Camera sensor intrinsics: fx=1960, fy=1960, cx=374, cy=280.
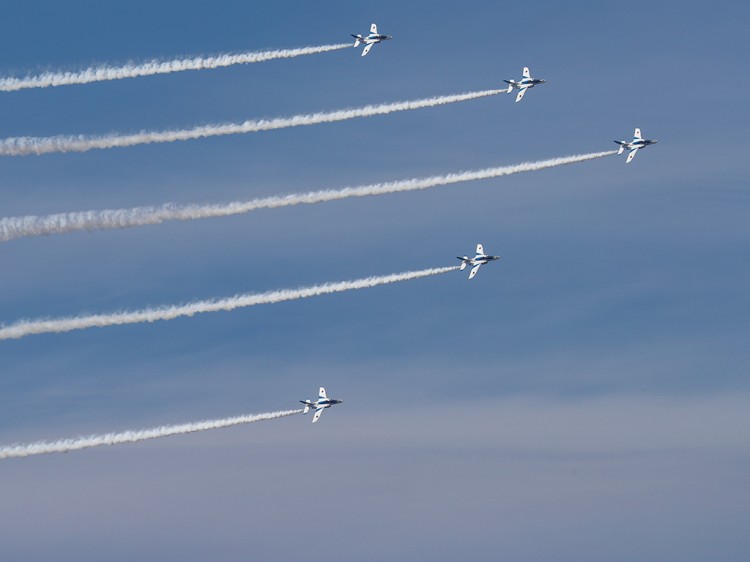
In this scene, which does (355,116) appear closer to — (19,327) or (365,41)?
(365,41)

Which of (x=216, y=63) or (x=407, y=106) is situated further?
(x=407, y=106)

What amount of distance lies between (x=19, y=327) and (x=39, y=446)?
835cm

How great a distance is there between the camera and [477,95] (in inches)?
5768

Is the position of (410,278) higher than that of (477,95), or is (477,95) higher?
(477,95)

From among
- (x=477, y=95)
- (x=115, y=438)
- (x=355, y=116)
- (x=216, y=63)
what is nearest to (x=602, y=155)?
(x=477, y=95)

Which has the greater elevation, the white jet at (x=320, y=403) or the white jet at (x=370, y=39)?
the white jet at (x=370, y=39)

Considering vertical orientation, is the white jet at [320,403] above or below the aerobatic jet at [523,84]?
below

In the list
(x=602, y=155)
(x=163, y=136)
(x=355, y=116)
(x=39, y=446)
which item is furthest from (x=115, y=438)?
(x=602, y=155)

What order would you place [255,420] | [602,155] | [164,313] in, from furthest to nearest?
[602,155] → [255,420] → [164,313]

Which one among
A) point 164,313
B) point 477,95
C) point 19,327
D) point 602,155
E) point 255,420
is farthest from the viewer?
point 602,155

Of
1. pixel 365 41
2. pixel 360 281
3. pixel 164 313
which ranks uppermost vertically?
pixel 365 41

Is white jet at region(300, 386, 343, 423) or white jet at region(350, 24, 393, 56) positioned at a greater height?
white jet at region(350, 24, 393, 56)

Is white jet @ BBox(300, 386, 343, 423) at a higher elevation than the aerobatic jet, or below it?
below

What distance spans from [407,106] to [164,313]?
2936 cm
